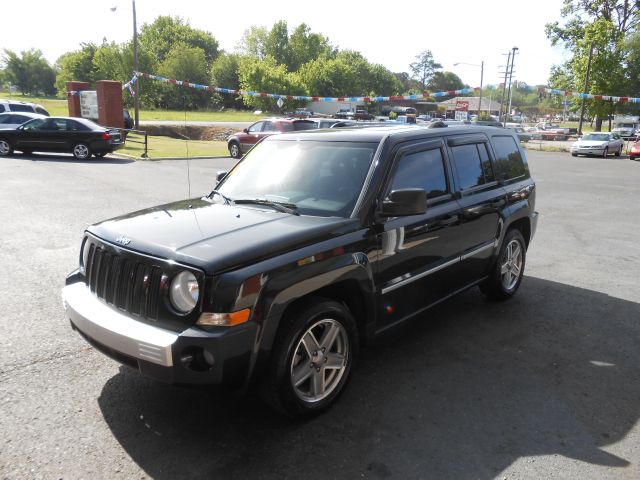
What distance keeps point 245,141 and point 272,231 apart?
18.6 metres

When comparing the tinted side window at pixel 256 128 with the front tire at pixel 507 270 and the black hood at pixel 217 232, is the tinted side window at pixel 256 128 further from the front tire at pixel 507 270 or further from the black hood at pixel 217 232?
the black hood at pixel 217 232

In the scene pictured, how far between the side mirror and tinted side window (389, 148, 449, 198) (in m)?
0.30

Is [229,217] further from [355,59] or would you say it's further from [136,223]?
[355,59]

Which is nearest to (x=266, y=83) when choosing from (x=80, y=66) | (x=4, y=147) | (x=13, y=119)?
(x=80, y=66)

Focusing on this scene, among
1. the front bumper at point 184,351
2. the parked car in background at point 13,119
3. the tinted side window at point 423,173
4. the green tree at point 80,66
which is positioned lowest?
the front bumper at point 184,351

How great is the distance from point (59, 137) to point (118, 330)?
1797cm

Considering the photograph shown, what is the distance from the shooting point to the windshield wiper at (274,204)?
11.8 ft

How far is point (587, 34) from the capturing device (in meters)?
45.8

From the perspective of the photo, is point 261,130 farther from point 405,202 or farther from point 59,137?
point 405,202

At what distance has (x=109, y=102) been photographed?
83.0 ft

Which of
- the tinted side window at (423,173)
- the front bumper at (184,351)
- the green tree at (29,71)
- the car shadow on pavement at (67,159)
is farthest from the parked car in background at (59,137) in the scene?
the green tree at (29,71)

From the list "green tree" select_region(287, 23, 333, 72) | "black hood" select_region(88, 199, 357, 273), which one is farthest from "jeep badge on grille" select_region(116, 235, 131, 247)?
"green tree" select_region(287, 23, 333, 72)

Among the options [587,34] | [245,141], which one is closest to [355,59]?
[587,34]

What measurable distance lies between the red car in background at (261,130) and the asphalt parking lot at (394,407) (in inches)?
557
